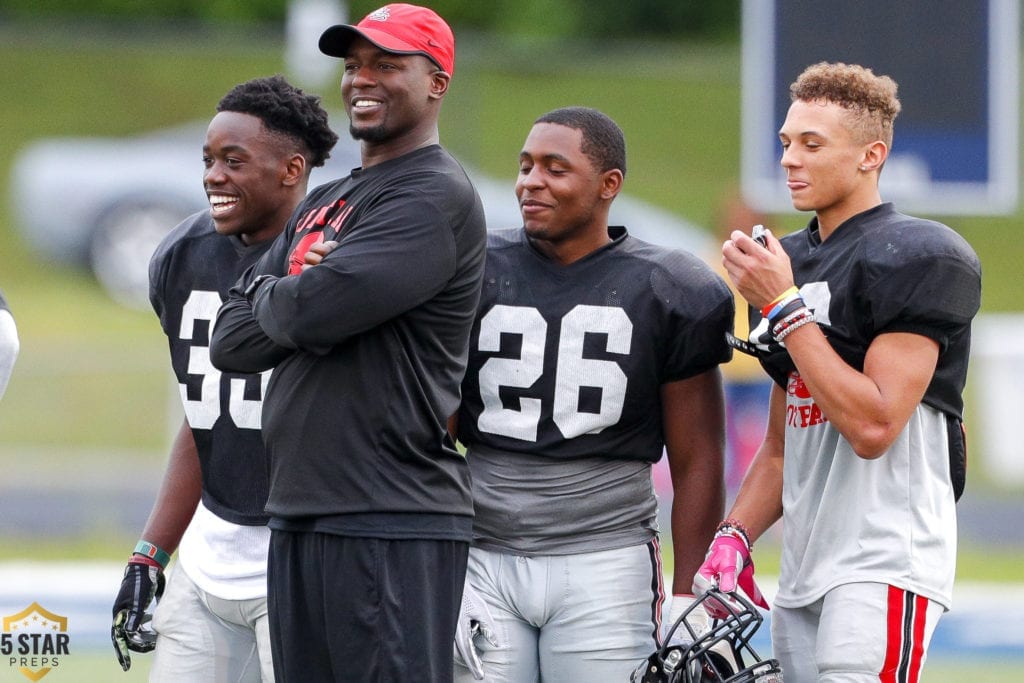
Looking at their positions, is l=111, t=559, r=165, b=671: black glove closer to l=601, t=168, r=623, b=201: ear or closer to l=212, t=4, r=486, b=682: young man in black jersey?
l=212, t=4, r=486, b=682: young man in black jersey

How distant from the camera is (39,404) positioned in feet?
38.7

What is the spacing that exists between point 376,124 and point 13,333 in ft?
3.10

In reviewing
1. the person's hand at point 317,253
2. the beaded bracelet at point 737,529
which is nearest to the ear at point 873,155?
the beaded bracelet at point 737,529

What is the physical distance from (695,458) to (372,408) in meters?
0.95

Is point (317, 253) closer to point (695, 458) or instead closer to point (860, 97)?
point (695, 458)

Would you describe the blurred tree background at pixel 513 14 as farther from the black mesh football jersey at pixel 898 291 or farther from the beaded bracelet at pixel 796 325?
the beaded bracelet at pixel 796 325

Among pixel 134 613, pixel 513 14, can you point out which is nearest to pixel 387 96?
pixel 134 613

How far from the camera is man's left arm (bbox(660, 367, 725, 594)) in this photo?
138 inches

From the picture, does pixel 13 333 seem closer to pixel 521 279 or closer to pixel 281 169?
pixel 281 169

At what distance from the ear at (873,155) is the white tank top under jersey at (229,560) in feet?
5.10

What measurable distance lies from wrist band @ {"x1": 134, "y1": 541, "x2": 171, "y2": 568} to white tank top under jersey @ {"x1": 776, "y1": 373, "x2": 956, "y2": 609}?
5.05 feet

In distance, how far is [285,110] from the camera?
367 centimetres

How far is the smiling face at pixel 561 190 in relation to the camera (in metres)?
3.50

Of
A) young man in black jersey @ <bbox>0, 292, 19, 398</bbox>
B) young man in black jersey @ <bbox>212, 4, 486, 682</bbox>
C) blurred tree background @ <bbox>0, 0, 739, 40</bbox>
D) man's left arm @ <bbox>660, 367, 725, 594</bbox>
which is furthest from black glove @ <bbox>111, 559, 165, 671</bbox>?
blurred tree background @ <bbox>0, 0, 739, 40</bbox>
